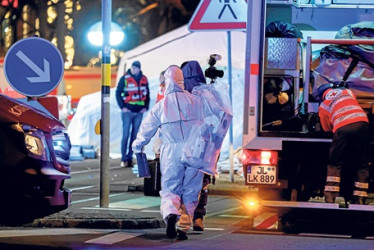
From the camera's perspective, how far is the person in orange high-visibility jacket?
34.4ft

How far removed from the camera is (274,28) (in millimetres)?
11109

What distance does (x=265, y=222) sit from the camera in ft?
39.5

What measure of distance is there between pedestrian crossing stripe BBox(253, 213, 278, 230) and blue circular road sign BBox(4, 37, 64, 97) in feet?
9.45

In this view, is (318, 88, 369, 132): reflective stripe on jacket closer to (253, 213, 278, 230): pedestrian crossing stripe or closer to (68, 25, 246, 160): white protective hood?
(253, 213, 278, 230): pedestrian crossing stripe

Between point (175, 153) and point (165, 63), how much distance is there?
1311cm

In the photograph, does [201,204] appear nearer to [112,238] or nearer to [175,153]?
[175,153]

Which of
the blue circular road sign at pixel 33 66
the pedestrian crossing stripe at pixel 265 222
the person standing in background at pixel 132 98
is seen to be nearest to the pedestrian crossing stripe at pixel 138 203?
the pedestrian crossing stripe at pixel 265 222

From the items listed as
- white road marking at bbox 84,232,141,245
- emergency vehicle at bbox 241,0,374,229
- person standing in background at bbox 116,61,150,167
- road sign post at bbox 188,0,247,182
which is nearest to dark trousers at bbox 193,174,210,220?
emergency vehicle at bbox 241,0,374,229

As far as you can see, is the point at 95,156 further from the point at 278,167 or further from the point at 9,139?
the point at 9,139

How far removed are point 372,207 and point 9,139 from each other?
3969mm

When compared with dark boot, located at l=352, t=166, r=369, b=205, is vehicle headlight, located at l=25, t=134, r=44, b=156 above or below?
above

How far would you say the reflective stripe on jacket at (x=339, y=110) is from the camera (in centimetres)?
1052

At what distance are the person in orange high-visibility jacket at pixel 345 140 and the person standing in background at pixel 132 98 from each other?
8.42 meters

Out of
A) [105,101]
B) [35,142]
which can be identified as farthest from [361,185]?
[35,142]
